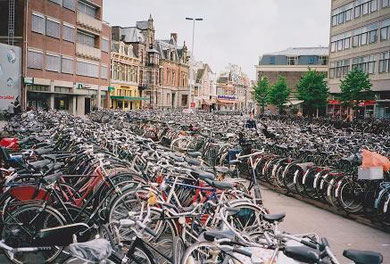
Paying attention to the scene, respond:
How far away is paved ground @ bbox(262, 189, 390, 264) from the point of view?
5961mm

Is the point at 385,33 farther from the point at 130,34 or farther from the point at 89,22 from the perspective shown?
the point at 130,34

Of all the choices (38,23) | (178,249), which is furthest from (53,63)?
(178,249)

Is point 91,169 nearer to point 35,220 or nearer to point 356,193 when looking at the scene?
point 35,220

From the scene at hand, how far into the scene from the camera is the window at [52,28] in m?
35.4

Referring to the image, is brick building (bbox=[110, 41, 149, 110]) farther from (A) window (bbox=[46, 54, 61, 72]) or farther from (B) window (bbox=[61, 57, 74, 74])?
(A) window (bbox=[46, 54, 61, 72])

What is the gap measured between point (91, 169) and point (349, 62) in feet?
135

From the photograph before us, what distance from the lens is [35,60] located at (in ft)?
112

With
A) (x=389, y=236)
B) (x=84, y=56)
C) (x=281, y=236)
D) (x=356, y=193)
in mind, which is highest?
(x=84, y=56)

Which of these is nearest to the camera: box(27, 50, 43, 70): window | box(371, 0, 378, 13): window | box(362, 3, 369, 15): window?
box(27, 50, 43, 70): window

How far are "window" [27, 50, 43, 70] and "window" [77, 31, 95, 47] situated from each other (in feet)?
23.3

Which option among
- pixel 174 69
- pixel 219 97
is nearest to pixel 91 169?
pixel 174 69

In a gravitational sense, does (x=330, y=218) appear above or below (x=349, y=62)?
below

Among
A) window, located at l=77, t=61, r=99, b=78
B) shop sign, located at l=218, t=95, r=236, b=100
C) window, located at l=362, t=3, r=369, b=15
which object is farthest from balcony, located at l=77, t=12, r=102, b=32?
shop sign, located at l=218, t=95, r=236, b=100

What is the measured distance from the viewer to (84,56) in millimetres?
41438
